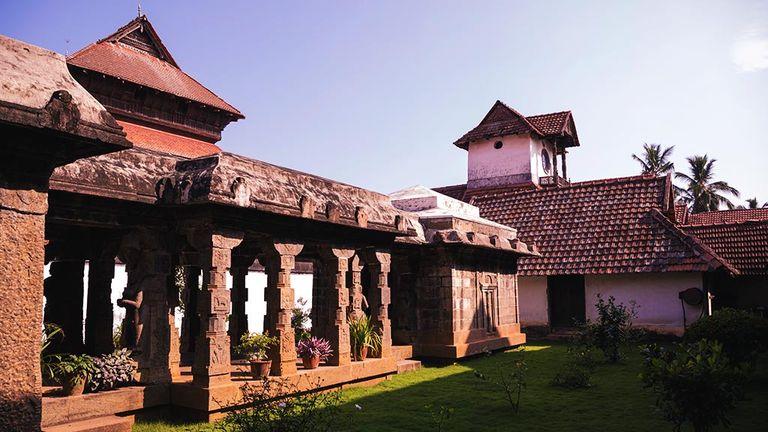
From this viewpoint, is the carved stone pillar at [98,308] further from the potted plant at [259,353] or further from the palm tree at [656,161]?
the palm tree at [656,161]

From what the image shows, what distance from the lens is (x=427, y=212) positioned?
14.6 m

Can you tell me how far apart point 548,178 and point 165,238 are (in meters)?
28.0

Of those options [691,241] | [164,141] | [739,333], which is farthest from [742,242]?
[164,141]

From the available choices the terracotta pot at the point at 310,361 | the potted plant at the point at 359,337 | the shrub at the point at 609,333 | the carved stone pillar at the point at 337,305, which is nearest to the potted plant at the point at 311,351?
the terracotta pot at the point at 310,361

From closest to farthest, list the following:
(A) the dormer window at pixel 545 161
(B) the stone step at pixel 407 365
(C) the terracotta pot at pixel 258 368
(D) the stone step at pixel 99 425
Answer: (D) the stone step at pixel 99 425
(C) the terracotta pot at pixel 258 368
(B) the stone step at pixel 407 365
(A) the dormer window at pixel 545 161

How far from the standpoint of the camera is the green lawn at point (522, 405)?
25.6 ft

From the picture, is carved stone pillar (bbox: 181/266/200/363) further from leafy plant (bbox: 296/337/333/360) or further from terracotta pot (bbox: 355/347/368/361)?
terracotta pot (bbox: 355/347/368/361)

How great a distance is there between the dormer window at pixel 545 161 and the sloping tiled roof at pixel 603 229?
1140 cm

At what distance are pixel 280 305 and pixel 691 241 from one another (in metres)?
13.6

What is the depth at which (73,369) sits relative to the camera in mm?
6957

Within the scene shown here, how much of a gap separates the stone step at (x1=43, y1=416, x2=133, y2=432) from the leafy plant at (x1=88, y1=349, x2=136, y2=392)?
562 millimetres

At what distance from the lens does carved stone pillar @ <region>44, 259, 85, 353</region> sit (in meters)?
9.12

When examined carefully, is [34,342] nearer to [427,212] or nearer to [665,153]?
[427,212]

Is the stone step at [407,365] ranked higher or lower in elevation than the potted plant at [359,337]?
lower
